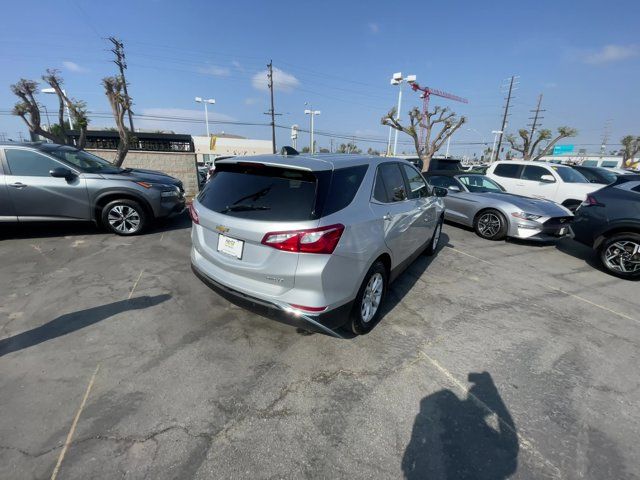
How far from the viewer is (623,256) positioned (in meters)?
5.04

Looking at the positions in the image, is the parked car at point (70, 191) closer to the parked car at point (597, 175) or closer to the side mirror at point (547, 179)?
the side mirror at point (547, 179)

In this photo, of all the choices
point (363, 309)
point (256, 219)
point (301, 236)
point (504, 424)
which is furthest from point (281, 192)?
point (504, 424)

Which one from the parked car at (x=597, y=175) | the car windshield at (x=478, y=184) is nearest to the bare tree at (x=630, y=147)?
the parked car at (x=597, y=175)

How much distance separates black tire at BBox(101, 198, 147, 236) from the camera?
5617 millimetres

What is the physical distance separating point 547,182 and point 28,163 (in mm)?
12432

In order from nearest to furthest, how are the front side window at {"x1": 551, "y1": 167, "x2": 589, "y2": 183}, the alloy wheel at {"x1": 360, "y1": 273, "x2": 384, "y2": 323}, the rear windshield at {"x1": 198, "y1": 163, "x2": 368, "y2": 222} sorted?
the rear windshield at {"x1": 198, "y1": 163, "x2": 368, "y2": 222} → the alloy wheel at {"x1": 360, "y1": 273, "x2": 384, "y2": 323} → the front side window at {"x1": 551, "y1": 167, "x2": 589, "y2": 183}

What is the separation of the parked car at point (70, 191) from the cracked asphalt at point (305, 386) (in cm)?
174

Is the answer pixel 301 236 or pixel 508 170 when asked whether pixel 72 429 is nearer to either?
pixel 301 236

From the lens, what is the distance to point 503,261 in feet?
17.9

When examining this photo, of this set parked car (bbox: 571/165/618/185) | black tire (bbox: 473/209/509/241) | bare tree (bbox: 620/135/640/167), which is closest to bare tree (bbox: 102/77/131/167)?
black tire (bbox: 473/209/509/241)

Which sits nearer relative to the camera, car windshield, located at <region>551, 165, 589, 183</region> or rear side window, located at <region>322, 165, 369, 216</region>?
rear side window, located at <region>322, 165, 369, 216</region>

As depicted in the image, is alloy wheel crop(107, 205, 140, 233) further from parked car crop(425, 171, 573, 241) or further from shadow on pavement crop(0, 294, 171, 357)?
parked car crop(425, 171, 573, 241)

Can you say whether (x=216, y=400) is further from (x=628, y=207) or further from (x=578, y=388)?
(x=628, y=207)

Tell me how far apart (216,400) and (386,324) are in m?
1.82
